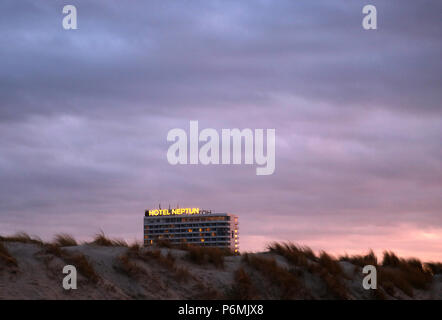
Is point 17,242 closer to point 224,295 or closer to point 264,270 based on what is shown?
point 224,295

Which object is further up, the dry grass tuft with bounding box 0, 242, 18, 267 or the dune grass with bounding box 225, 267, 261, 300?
the dry grass tuft with bounding box 0, 242, 18, 267

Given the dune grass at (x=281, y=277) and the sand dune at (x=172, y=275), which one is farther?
the dune grass at (x=281, y=277)

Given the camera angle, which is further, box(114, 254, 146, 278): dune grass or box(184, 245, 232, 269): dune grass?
box(184, 245, 232, 269): dune grass

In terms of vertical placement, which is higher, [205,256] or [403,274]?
[205,256]

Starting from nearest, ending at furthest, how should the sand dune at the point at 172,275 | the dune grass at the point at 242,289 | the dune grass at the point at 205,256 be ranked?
the sand dune at the point at 172,275, the dune grass at the point at 242,289, the dune grass at the point at 205,256

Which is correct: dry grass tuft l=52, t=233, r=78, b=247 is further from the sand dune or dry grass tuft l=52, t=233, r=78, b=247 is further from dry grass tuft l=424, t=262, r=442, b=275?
dry grass tuft l=424, t=262, r=442, b=275

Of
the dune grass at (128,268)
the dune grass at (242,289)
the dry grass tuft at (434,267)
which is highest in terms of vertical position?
the dry grass tuft at (434,267)

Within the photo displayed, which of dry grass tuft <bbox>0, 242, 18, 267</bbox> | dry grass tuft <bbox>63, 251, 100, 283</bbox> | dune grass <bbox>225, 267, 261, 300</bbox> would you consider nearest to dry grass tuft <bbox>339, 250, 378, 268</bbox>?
dune grass <bbox>225, 267, 261, 300</bbox>

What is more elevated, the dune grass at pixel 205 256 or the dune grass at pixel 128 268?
the dune grass at pixel 205 256

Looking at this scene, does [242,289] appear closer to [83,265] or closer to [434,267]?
[83,265]

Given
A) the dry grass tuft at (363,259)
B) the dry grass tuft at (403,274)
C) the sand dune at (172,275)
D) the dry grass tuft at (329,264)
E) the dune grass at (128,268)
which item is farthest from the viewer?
the dry grass tuft at (363,259)

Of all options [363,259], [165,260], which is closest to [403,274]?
[363,259]

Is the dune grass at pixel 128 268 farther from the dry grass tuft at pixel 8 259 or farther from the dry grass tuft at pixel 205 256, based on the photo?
the dry grass tuft at pixel 8 259

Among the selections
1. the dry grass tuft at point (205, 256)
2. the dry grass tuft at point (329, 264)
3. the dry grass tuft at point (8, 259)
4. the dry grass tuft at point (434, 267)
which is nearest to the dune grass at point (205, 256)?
the dry grass tuft at point (205, 256)
